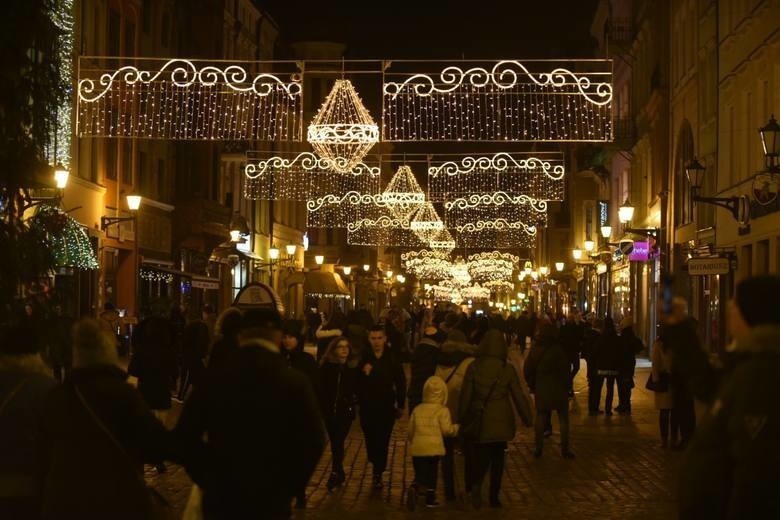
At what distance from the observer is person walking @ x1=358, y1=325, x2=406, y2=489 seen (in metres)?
15.6

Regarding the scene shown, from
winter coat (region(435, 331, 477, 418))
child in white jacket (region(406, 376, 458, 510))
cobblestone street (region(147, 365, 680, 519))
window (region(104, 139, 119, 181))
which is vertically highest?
window (region(104, 139, 119, 181))

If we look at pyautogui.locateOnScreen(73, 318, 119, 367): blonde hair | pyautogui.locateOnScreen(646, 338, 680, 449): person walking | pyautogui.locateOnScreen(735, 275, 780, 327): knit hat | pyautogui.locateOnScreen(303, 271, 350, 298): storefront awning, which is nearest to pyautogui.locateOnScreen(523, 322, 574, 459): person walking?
pyautogui.locateOnScreen(646, 338, 680, 449): person walking

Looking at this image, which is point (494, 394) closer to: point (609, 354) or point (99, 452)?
point (99, 452)

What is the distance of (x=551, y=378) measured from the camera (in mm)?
19266

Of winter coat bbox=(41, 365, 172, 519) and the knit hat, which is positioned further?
winter coat bbox=(41, 365, 172, 519)

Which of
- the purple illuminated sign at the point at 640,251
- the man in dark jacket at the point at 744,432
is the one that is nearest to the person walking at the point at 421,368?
the man in dark jacket at the point at 744,432

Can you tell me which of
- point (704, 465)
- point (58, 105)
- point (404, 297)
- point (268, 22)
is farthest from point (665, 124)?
point (404, 297)

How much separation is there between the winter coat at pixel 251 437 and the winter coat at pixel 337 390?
8.41 metres

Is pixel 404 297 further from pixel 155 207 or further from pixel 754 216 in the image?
Result: pixel 754 216

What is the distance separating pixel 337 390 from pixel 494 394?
207cm

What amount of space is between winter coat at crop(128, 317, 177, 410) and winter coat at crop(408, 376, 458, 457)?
4548 mm

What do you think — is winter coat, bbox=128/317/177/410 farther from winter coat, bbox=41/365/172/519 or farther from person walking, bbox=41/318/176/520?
winter coat, bbox=41/365/172/519

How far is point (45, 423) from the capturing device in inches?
300

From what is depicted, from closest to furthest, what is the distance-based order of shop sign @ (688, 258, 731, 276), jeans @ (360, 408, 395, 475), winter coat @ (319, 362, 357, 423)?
jeans @ (360, 408, 395, 475) < winter coat @ (319, 362, 357, 423) < shop sign @ (688, 258, 731, 276)
